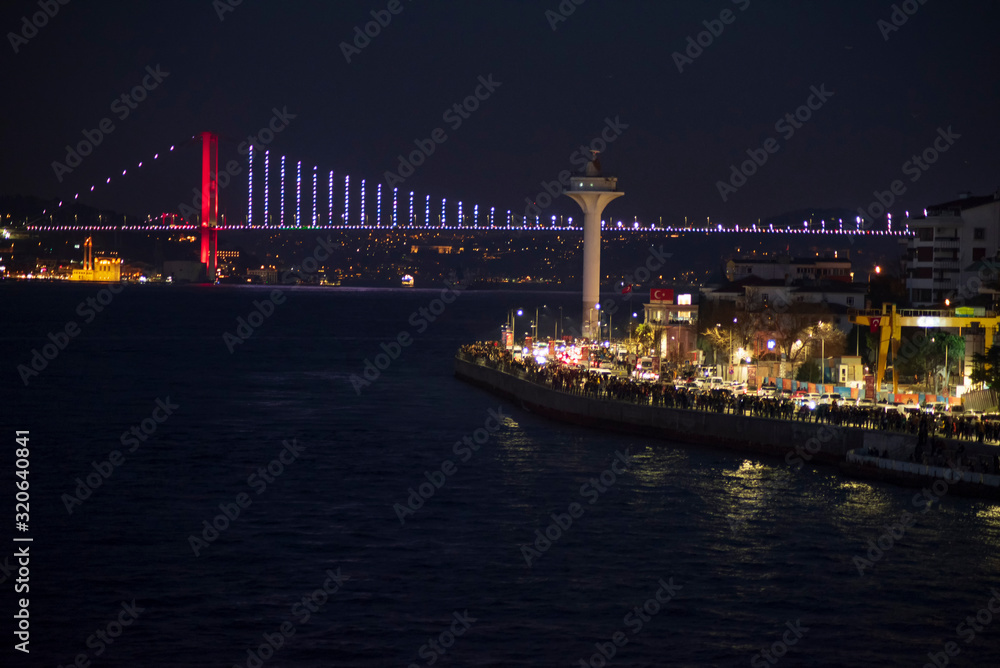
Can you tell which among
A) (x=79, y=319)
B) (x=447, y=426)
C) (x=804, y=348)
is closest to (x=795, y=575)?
(x=447, y=426)

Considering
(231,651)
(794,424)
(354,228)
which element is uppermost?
(354,228)

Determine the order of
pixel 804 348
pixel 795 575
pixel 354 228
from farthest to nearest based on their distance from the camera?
pixel 354 228, pixel 804 348, pixel 795 575

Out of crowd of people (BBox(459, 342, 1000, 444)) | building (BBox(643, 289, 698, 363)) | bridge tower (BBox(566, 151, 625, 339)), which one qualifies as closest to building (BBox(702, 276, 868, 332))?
building (BBox(643, 289, 698, 363))

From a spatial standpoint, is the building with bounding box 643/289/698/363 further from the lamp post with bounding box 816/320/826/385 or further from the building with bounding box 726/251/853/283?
the lamp post with bounding box 816/320/826/385

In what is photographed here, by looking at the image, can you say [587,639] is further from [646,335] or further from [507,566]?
[646,335]

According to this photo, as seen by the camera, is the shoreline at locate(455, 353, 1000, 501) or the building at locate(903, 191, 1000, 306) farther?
the building at locate(903, 191, 1000, 306)

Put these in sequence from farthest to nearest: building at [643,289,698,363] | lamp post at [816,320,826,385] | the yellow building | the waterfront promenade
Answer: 1. the yellow building
2. building at [643,289,698,363]
3. lamp post at [816,320,826,385]
4. the waterfront promenade
